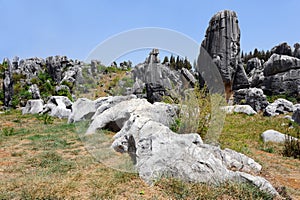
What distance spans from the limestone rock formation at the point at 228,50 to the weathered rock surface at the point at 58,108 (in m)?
13.7

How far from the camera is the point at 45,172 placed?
4.11 m

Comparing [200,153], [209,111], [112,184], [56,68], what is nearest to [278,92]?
[209,111]

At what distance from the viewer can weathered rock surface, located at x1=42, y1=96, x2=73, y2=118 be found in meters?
13.7

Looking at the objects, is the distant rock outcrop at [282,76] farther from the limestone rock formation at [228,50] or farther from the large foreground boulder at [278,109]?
the large foreground boulder at [278,109]

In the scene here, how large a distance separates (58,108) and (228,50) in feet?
50.4

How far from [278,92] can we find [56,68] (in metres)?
27.4

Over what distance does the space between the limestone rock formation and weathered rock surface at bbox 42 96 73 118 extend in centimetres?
1367

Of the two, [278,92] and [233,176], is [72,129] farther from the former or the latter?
[278,92]

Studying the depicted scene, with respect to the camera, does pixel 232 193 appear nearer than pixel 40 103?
Yes

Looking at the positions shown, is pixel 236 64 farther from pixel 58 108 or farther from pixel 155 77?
pixel 58 108

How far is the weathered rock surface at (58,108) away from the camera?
13742mm

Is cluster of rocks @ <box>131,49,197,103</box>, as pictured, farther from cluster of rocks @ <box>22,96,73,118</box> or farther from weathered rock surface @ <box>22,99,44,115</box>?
weathered rock surface @ <box>22,99,44,115</box>

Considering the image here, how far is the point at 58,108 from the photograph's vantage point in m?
14.1

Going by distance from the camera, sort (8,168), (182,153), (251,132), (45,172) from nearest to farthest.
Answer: (182,153), (45,172), (8,168), (251,132)
